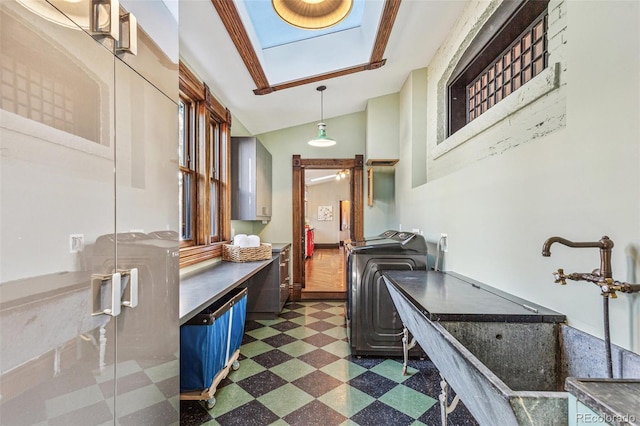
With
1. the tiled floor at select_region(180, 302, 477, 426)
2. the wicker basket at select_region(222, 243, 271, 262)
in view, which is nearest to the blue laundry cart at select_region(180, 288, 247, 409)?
the tiled floor at select_region(180, 302, 477, 426)

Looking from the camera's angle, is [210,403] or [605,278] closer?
[605,278]

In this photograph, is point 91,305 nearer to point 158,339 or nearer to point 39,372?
point 39,372

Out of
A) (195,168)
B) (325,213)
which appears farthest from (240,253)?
(325,213)

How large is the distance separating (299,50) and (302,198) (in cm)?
232

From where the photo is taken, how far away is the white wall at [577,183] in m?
1.03

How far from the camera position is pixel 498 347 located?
1328 mm

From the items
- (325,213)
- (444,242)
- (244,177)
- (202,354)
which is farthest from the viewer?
(325,213)

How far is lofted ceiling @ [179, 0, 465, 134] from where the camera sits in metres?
2.22

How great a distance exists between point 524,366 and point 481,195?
42.5 inches

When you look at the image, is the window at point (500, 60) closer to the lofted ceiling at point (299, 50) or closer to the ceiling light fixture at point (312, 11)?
the lofted ceiling at point (299, 50)

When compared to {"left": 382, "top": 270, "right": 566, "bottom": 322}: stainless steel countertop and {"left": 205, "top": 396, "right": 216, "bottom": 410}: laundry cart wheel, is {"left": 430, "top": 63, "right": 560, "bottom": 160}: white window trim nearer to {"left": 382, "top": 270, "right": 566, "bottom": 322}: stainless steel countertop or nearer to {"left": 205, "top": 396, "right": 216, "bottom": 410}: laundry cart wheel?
{"left": 382, "top": 270, "right": 566, "bottom": 322}: stainless steel countertop

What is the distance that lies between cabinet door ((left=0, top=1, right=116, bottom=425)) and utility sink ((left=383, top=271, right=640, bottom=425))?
3.69ft

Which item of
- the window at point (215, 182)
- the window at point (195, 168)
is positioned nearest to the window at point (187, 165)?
the window at point (195, 168)

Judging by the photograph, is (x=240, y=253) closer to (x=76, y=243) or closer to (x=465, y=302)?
(x=465, y=302)
